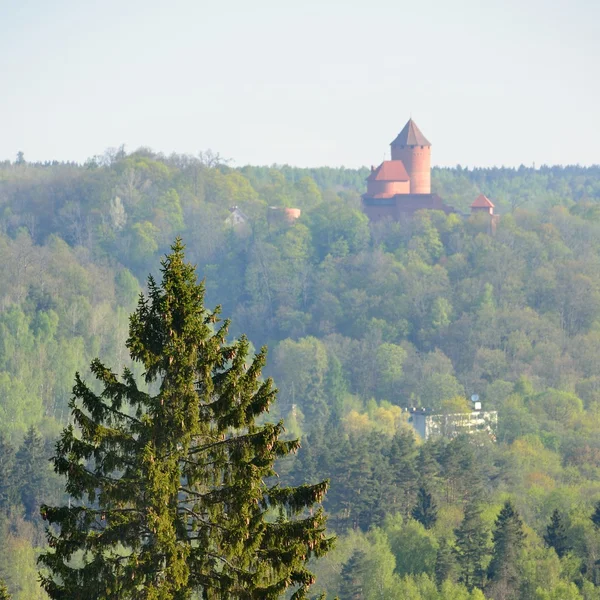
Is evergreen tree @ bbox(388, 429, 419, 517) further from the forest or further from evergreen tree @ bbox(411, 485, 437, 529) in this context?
evergreen tree @ bbox(411, 485, 437, 529)

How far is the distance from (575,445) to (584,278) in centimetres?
3467

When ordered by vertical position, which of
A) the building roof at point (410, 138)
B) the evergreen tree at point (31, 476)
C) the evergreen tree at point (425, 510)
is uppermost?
the building roof at point (410, 138)

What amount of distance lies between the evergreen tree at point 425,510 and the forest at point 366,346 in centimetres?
11

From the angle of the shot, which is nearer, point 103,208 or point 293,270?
point 293,270

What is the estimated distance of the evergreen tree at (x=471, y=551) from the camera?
50906mm

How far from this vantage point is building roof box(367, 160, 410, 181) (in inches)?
5167

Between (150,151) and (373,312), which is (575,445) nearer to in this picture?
(373,312)

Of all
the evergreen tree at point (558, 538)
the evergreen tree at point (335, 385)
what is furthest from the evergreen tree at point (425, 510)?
the evergreen tree at point (335, 385)

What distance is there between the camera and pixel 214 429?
56.3 feet

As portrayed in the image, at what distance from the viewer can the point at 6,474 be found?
223 ft

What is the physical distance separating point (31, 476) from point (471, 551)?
74.5ft

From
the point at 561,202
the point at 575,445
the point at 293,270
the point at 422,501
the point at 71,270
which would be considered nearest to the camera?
the point at 422,501

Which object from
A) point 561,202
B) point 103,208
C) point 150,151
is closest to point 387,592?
point 103,208

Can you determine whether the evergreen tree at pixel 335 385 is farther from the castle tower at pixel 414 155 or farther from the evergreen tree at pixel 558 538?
the evergreen tree at pixel 558 538
